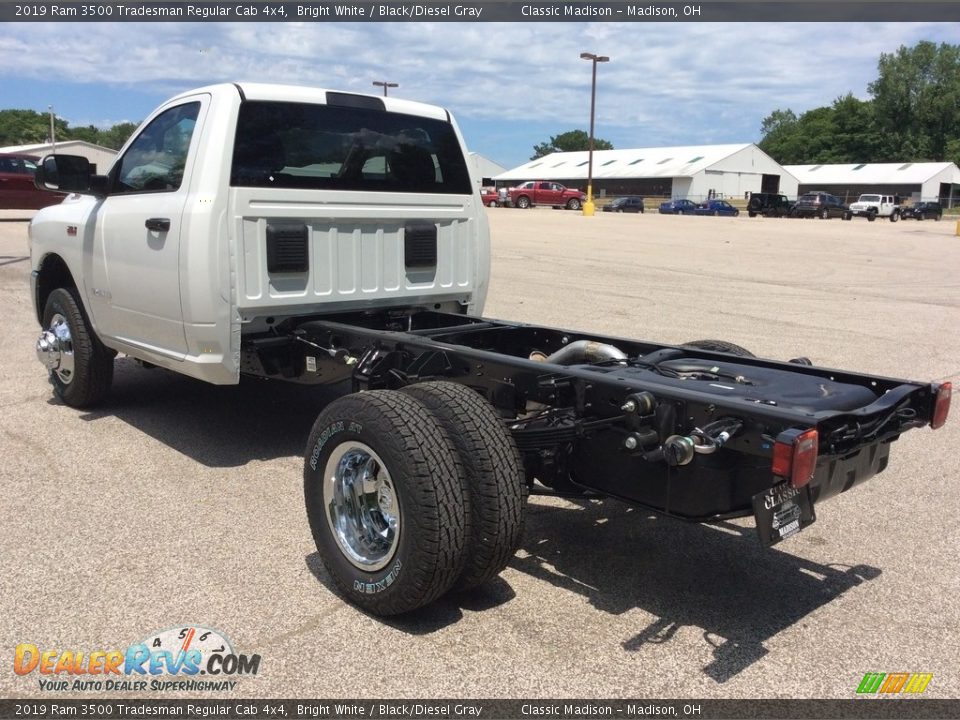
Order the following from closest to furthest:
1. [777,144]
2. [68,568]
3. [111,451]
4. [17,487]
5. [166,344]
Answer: [68,568]
[17,487]
[166,344]
[111,451]
[777,144]

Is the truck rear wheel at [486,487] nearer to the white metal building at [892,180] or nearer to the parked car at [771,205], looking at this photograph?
the parked car at [771,205]

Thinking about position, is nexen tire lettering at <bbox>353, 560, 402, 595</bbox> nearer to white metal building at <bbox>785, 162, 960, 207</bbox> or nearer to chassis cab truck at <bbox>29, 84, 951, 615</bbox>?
chassis cab truck at <bbox>29, 84, 951, 615</bbox>

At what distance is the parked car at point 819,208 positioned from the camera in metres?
50.2

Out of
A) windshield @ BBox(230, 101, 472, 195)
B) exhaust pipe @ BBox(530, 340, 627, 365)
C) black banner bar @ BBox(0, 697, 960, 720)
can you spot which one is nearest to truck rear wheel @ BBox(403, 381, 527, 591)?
black banner bar @ BBox(0, 697, 960, 720)

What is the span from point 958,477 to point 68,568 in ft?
16.2

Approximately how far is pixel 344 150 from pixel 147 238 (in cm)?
129

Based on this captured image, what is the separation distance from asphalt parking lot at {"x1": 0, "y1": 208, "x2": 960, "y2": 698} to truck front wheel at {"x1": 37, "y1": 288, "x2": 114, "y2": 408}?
19 cm

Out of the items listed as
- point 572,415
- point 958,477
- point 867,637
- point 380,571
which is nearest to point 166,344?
point 380,571

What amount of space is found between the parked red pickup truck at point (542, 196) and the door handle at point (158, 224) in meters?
49.0

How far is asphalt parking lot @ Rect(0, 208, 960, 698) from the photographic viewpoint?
313cm

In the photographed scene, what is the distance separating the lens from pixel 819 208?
1986 inches

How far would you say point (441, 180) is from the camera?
5.75 m

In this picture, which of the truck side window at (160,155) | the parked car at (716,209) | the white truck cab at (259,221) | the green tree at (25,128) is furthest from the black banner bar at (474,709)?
the green tree at (25,128)

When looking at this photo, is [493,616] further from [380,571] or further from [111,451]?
[111,451]
